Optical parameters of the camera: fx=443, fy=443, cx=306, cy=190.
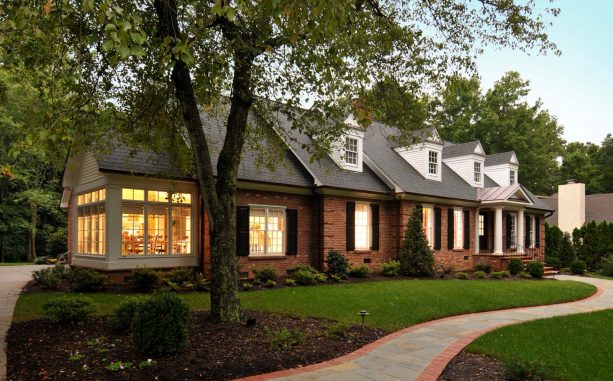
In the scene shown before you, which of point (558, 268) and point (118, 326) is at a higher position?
point (118, 326)

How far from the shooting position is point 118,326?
669 centimetres

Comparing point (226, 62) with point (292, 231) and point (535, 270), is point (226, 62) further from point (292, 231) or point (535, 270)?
point (535, 270)

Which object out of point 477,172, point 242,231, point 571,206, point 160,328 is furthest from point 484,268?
point 571,206

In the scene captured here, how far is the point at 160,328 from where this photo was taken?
554 centimetres

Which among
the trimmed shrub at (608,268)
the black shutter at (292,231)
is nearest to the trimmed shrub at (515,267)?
the trimmed shrub at (608,268)

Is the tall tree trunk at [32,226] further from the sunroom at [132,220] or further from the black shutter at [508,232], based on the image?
the black shutter at [508,232]

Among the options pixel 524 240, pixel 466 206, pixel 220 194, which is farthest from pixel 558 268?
pixel 220 194

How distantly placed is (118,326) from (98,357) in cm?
112

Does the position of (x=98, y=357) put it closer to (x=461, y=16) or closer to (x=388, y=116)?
(x=388, y=116)

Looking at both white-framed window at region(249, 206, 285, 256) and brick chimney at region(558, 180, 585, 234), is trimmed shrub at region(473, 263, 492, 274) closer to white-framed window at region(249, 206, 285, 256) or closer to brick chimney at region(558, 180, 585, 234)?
white-framed window at region(249, 206, 285, 256)

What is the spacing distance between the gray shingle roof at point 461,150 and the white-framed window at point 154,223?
1542 cm

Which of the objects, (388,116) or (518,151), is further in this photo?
(518,151)

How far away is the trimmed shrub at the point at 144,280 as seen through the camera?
1144 cm

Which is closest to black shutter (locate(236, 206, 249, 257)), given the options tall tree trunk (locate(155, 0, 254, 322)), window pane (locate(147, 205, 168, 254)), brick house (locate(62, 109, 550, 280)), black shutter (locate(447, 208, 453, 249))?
brick house (locate(62, 109, 550, 280))
